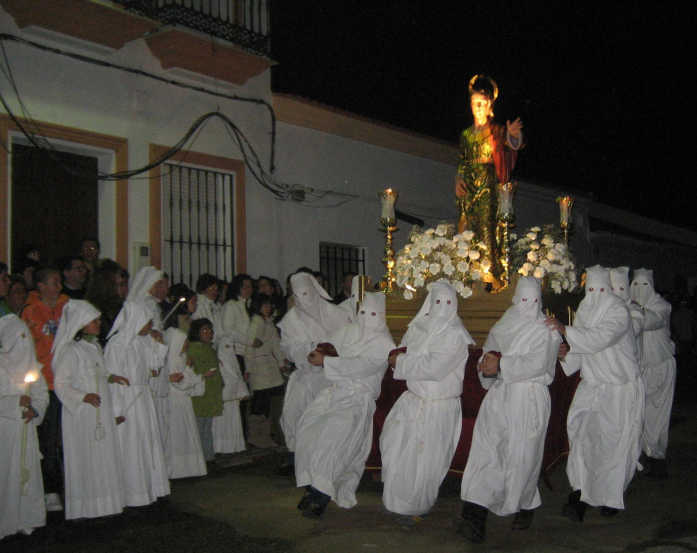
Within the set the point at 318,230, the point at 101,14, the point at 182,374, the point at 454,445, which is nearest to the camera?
the point at 454,445

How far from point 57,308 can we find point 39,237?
352cm

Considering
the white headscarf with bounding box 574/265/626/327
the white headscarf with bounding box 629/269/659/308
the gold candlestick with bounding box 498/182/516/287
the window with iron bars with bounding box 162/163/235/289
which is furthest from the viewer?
the window with iron bars with bounding box 162/163/235/289

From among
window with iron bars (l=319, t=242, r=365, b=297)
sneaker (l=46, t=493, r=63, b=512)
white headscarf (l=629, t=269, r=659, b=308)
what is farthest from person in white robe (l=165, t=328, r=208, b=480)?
window with iron bars (l=319, t=242, r=365, b=297)

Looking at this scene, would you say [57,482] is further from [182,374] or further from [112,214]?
[112,214]

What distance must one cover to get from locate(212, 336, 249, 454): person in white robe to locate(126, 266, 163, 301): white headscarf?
1.96 meters

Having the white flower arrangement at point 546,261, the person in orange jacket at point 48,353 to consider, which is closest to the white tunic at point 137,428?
the person in orange jacket at point 48,353

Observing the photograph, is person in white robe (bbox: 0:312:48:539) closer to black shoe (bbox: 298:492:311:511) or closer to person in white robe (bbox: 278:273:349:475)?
black shoe (bbox: 298:492:311:511)

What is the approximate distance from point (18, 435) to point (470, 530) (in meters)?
3.16

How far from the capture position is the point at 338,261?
45.1 ft

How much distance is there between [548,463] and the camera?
661cm

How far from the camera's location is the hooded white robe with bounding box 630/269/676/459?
23.4 feet

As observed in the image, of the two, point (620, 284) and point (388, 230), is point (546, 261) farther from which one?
point (388, 230)

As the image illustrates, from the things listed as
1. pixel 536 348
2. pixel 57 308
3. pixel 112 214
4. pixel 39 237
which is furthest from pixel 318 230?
pixel 536 348

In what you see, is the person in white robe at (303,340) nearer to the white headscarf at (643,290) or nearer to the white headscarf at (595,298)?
the white headscarf at (595,298)
